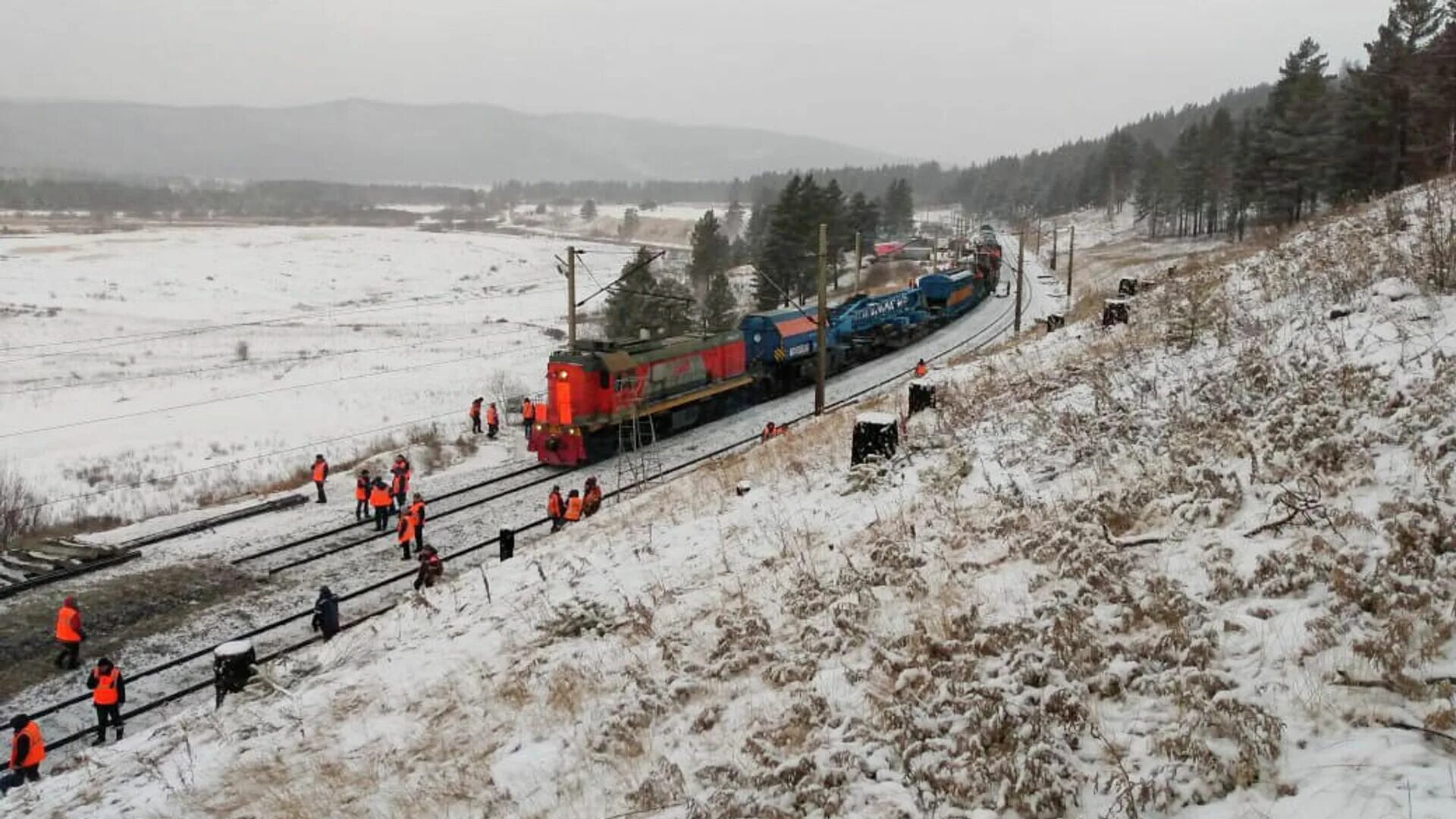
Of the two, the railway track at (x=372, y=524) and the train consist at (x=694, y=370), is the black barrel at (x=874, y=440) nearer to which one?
the railway track at (x=372, y=524)

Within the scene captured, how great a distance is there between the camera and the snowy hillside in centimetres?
498

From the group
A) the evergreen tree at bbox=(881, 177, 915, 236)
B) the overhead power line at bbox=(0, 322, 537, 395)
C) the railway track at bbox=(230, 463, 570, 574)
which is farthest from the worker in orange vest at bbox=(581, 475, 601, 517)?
the evergreen tree at bbox=(881, 177, 915, 236)

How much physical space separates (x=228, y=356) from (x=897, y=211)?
95.8m

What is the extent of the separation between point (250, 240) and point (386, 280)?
3937cm

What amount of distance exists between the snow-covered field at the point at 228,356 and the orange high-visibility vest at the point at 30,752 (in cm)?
1677

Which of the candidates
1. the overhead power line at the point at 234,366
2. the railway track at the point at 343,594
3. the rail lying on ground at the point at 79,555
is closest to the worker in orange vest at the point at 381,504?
the railway track at the point at 343,594

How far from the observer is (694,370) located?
30.9 metres

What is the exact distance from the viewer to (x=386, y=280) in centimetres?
10681

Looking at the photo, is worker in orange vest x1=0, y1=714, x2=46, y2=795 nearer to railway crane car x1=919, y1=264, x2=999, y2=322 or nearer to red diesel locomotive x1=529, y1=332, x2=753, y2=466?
A: red diesel locomotive x1=529, y1=332, x2=753, y2=466

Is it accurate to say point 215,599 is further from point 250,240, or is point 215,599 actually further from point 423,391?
point 250,240

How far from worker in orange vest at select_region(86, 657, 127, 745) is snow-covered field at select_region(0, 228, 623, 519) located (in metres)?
15.3

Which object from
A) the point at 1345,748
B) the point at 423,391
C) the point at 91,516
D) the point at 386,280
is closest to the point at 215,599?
the point at 91,516

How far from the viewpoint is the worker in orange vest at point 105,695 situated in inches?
517

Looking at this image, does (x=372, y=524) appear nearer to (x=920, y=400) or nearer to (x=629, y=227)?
(x=920, y=400)
